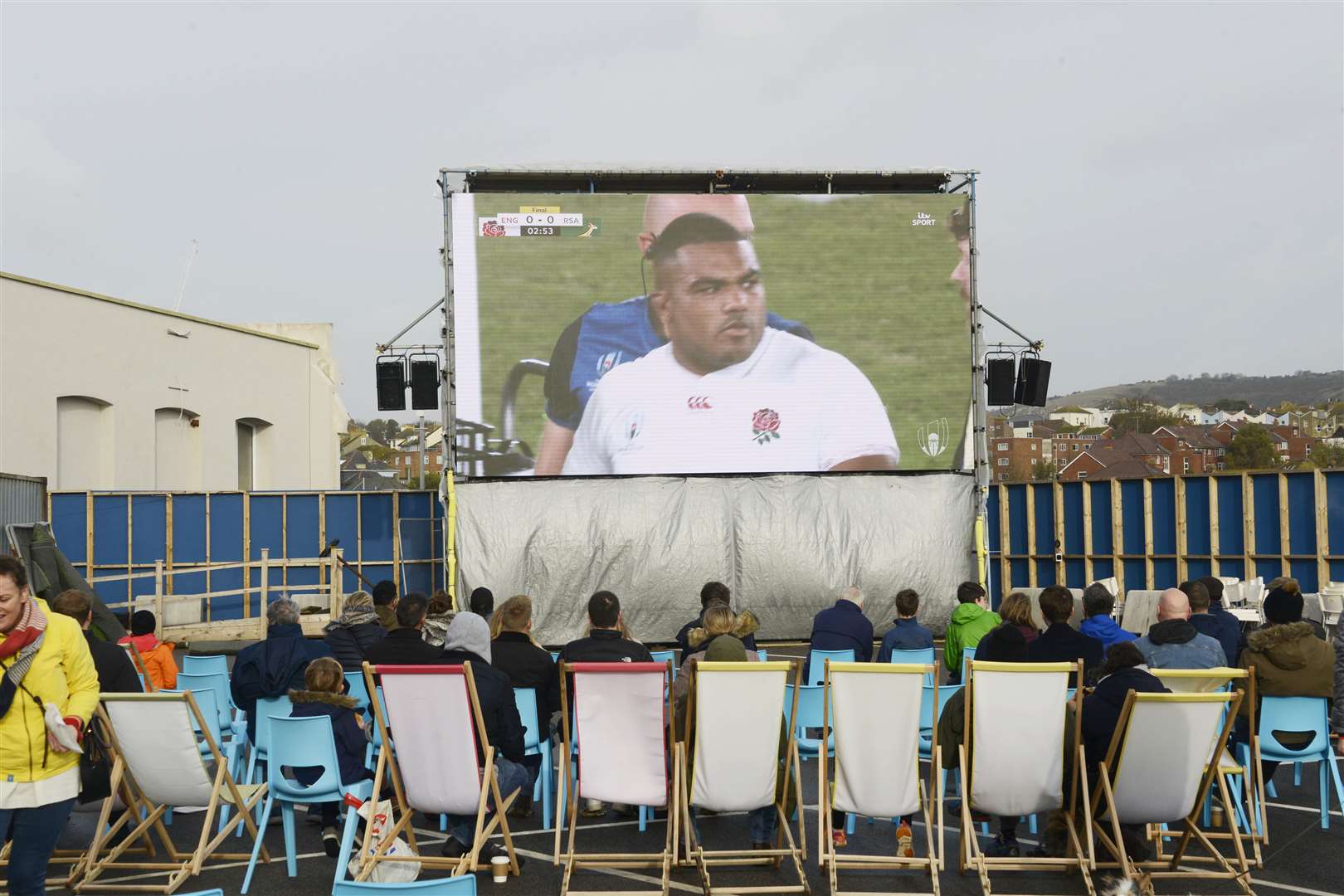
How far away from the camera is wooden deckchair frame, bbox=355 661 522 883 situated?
468cm

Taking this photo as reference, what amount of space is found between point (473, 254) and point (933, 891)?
34.5 ft

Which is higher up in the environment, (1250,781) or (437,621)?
(437,621)

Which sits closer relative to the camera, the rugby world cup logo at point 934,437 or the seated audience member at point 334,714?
the seated audience member at point 334,714

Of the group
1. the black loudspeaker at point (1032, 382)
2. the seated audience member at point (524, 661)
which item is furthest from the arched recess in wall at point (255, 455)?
the seated audience member at point (524, 661)

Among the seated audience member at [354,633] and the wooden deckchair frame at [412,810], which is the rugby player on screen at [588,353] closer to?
the seated audience member at [354,633]

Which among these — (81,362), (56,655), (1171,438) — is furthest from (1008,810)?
(1171,438)

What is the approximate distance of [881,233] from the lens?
14367 mm

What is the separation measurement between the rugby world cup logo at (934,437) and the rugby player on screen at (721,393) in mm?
338

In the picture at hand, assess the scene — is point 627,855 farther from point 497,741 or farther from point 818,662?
point 818,662

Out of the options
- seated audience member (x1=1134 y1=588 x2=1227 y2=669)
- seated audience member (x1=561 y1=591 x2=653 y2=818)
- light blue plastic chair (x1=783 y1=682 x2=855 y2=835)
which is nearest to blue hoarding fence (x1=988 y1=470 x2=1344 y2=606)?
seated audience member (x1=1134 y1=588 x2=1227 y2=669)

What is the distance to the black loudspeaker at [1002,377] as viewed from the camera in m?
14.9

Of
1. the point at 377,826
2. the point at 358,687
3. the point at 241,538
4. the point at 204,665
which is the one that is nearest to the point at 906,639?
the point at 358,687

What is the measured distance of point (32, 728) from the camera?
3.75 metres

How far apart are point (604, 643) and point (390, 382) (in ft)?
30.2
